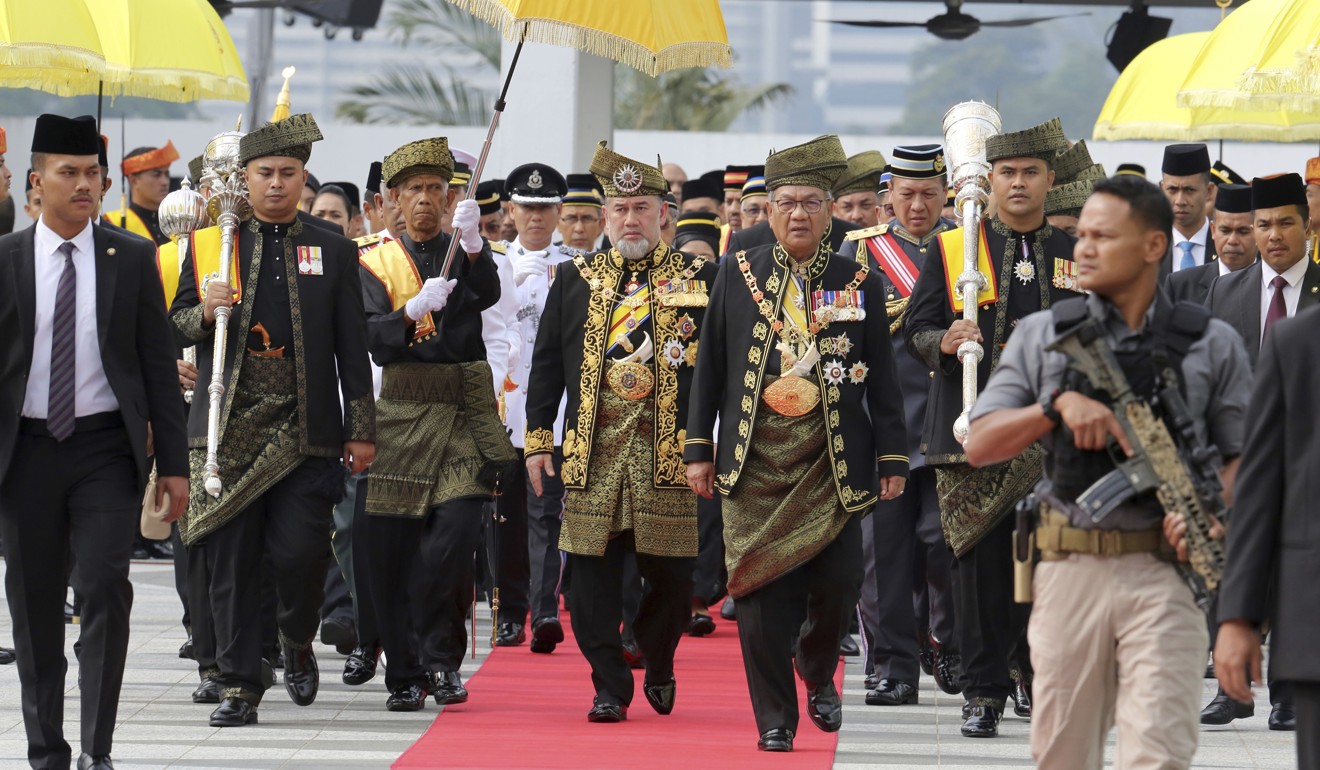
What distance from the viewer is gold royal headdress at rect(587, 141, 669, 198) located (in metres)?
8.72

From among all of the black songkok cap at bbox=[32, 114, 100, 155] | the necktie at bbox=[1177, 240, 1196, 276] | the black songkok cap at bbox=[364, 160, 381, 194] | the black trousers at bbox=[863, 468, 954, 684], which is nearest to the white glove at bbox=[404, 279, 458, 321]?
the black songkok cap at bbox=[32, 114, 100, 155]

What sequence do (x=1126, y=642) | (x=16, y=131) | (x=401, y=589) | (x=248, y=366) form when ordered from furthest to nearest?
(x=16, y=131), (x=401, y=589), (x=248, y=366), (x=1126, y=642)

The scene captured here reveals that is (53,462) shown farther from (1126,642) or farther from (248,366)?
(1126,642)

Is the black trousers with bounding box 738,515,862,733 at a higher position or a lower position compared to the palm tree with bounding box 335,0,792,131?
lower

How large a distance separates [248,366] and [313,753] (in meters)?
1.56

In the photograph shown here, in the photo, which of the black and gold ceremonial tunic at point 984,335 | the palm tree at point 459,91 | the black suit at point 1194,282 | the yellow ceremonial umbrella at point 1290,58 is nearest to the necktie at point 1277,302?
the black suit at point 1194,282

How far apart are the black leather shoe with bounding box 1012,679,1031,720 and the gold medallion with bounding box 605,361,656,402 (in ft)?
6.05

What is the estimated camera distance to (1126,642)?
507 cm

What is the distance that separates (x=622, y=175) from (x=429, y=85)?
23.4m

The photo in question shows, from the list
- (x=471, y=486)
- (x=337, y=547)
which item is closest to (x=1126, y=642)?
(x=471, y=486)

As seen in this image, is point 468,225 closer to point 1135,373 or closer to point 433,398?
point 433,398

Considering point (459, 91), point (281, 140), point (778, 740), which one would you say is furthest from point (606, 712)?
point (459, 91)

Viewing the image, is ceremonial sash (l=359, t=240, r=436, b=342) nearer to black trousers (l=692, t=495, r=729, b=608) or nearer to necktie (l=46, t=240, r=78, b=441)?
necktie (l=46, t=240, r=78, b=441)

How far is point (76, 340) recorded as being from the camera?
6.97m
